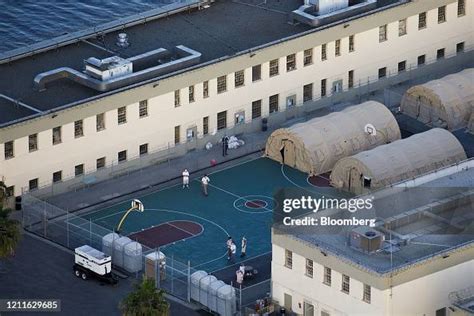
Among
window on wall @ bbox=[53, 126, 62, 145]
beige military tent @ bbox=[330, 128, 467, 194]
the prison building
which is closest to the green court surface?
beige military tent @ bbox=[330, 128, 467, 194]

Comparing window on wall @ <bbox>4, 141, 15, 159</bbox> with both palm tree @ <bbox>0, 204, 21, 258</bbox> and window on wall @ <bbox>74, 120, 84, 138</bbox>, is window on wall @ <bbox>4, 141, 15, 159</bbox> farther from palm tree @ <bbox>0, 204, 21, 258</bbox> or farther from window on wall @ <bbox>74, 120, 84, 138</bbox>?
palm tree @ <bbox>0, 204, 21, 258</bbox>

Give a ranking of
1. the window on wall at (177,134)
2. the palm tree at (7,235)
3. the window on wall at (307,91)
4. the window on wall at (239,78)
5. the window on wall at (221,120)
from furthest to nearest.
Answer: the window on wall at (307,91), the window on wall at (221,120), the window on wall at (239,78), the window on wall at (177,134), the palm tree at (7,235)

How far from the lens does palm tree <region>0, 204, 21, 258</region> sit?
15400cm

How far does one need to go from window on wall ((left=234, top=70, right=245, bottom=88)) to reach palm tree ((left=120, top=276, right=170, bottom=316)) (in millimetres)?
37400

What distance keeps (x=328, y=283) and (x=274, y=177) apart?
26.8 metres

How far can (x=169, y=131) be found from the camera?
178m

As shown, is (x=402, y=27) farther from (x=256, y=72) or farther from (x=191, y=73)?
(x=191, y=73)

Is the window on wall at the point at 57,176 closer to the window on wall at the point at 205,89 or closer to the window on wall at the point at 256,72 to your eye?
the window on wall at the point at 205,89

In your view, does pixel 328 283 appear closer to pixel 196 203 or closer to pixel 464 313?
pixel 464 313

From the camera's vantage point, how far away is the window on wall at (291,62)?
183 meters

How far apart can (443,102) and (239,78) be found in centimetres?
1571

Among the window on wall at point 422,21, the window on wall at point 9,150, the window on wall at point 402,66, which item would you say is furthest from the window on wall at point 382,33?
the window on wall at point 9,150

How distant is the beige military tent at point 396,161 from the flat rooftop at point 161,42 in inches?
585

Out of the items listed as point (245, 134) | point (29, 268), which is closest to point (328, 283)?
point (29, 268)
